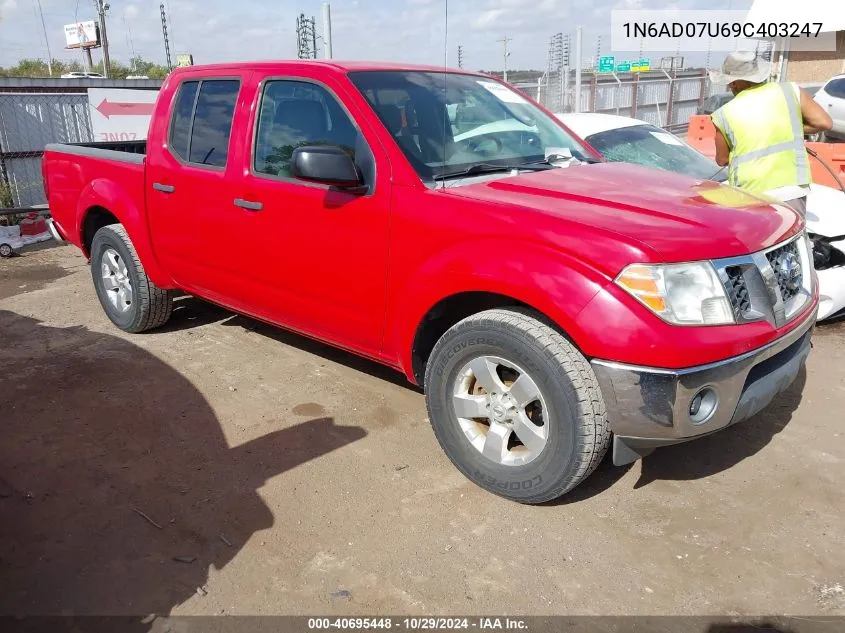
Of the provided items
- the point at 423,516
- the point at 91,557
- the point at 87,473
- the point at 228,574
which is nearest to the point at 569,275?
the point at 423,516

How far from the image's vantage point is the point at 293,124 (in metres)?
→ 3.74

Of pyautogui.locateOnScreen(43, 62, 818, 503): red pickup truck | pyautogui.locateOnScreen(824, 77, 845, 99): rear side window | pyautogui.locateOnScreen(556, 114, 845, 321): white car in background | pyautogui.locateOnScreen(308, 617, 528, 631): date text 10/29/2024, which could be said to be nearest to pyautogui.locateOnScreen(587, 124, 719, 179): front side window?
pyautogui.locateOnScreen(556, 114, 845, 321): white car in background

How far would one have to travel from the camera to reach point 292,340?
507 centimetres

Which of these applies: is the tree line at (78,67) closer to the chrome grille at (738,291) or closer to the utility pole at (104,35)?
the utility pole at (104,35)

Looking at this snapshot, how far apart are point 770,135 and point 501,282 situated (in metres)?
2.83

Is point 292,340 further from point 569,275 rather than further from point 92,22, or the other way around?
point 92,22

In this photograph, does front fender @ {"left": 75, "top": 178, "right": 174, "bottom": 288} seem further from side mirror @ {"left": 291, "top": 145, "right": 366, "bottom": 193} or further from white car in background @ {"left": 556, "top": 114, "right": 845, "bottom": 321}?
white car in background @ {"left": 556, "top": 114, "right": 845, "bottom": 321}

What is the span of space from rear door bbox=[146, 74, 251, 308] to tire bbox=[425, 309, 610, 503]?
1663 millimetres

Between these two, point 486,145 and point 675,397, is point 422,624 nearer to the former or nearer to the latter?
point 675,397

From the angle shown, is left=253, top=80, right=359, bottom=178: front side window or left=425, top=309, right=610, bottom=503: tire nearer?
left=425, top=309, right=610, bottom=503: tire

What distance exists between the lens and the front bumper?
8.33 feet

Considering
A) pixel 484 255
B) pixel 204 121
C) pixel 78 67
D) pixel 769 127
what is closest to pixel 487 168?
pixel 484 255

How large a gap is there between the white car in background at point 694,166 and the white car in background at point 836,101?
9.23 meters

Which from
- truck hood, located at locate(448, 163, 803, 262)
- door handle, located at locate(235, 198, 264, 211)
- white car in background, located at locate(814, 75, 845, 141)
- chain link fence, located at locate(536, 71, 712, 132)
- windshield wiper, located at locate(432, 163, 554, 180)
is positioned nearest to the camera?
truck hood, located at locate(448, 163, 803, 262)
